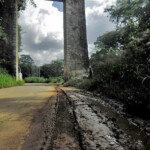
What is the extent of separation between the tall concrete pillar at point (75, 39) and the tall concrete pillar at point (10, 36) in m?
2.32

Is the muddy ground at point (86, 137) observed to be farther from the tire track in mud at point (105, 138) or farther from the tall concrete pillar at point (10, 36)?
the tall concrete pillar at point (10, 36)

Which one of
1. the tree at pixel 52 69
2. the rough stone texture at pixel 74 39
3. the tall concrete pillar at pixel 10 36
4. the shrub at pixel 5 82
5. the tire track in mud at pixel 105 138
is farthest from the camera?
the tree at pixel 52 69

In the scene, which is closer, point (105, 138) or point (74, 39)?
point (105, 138)

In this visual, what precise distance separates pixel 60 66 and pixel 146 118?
24.3 metres

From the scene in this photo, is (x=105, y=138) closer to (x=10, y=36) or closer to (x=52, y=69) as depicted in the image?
(x=10, y=36)

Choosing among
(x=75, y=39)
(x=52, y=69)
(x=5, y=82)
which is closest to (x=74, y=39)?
(x=75, y=39)

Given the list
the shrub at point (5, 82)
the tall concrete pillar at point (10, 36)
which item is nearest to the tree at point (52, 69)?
the tall concrete pillar at point (10, 36)

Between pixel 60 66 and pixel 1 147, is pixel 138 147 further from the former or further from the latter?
pixel 60 66

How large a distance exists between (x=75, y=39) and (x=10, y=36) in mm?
2992

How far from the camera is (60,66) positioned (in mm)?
24953

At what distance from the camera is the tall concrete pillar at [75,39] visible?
7051 millimetres

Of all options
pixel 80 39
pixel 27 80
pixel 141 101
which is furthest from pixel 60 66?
pixel 141 101

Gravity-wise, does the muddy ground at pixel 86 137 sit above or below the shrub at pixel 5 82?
below

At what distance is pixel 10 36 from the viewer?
627 cm
